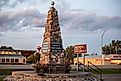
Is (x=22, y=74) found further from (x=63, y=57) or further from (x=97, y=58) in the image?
(x=97, y=58)

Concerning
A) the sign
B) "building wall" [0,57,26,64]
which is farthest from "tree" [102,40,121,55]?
the sign

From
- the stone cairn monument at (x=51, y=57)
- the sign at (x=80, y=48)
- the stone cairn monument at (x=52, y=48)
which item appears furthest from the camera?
the sign at (x=80, y=48)

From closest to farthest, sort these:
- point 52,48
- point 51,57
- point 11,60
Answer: point 51,57, point 52,48, point 11,60

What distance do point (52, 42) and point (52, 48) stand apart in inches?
14.5

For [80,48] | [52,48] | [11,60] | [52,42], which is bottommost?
[52,48]

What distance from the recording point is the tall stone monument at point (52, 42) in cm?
1884

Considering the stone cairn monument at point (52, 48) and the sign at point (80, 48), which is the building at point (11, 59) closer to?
the sign at point (80, 48)

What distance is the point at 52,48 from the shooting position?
1916 cm

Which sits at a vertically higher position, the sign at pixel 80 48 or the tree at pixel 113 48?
the tree at pixel 113 48

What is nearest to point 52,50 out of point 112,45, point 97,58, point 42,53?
point 42,53

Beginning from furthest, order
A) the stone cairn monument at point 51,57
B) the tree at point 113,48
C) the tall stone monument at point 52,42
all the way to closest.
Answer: the tree at point 113,48 < the tall stone monument at point 52,42 < the stone cairn monument at point 51,57

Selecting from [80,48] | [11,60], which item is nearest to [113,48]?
[11,60]

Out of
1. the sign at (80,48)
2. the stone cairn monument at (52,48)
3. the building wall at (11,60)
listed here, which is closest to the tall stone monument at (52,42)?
the stone cairn monument at (52,48)

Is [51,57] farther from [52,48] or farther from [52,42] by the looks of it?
[52,42]
